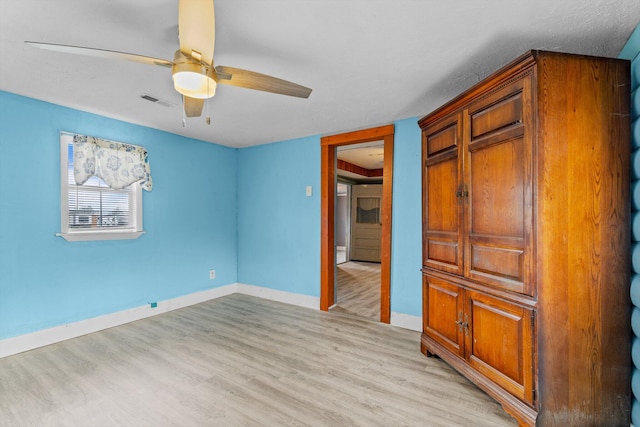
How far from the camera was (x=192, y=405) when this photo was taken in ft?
5.92

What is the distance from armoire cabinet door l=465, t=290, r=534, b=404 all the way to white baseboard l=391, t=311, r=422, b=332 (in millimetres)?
1074

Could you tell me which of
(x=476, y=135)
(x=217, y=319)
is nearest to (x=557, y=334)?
(x=476, y=135)

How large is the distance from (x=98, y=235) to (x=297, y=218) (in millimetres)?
2260

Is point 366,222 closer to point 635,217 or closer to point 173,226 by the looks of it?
point 173,226

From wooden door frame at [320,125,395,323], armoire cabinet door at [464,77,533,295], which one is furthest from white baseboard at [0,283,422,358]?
armoire cabinet door at [464,77,533,295]

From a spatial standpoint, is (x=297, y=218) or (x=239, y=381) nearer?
(x=239, y=381)

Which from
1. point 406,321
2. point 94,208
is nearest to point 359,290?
point 406,321

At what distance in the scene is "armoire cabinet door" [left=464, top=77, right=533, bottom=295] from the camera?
60.3 inches

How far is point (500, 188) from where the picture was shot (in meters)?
1.70

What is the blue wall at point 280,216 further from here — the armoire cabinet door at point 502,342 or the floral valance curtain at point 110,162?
the armoire cabinet door at point 502,342

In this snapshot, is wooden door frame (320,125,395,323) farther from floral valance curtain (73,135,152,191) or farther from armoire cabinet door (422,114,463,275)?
floral valance curtain (73,135,152,191)

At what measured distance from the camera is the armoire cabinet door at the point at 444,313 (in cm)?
202

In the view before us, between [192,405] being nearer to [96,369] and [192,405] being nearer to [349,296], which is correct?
[96,369]

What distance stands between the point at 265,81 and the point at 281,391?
6.63 ft
